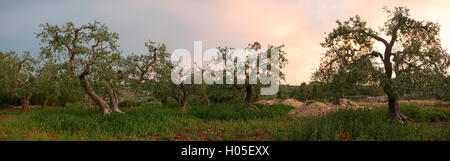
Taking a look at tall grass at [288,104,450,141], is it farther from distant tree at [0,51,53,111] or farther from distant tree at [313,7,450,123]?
distant tree at [0,51,53,111]

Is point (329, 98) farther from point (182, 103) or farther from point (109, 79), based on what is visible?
point (182, 103)

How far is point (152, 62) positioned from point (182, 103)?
8103 millimetres

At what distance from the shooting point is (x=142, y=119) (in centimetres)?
1427

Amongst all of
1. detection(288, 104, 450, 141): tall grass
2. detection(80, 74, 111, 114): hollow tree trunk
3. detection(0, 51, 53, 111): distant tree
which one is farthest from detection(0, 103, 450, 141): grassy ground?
detection(0, 51, 53, 111): distant tree

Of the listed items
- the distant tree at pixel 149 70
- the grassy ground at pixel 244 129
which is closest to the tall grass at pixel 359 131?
the grassy ground at pixel 244 129

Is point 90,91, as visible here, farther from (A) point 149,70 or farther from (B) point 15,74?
(B) point 15,74

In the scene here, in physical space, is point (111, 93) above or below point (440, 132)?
above

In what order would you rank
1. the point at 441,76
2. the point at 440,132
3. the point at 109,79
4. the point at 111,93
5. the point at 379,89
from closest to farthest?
the point at 440,132 < the point at 441,76 < the point at 379,89 < the point at 109,79 < the point at 111,93

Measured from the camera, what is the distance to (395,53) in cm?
1444

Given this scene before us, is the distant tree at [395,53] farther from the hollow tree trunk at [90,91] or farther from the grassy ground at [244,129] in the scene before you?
the hollow tree trunk at [90,91]

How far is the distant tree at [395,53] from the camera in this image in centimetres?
1290

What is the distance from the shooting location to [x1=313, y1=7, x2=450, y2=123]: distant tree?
42.3ft

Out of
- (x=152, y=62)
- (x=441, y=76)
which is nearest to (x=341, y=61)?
(x=441, y=76)

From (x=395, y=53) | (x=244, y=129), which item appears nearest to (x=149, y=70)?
(x=244, y=129)
